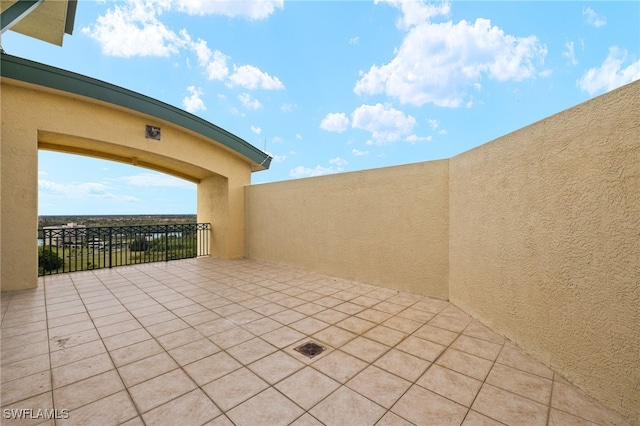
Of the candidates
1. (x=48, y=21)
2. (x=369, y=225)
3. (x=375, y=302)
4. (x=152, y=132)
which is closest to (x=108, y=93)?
(x=152, y=132)

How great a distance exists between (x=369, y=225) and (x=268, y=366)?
295cm

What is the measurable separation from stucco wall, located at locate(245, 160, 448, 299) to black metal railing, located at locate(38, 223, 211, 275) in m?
2.64

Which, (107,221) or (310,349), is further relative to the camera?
(107,221)

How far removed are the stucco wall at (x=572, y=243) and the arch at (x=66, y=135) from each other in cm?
611

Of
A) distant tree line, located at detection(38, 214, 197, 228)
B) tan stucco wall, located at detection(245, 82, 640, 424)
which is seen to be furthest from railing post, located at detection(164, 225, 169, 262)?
tan stucco wall, located at detection(245, 82, 640, 424)

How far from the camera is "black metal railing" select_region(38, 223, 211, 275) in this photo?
5207 millimetres

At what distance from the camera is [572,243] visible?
1.87m

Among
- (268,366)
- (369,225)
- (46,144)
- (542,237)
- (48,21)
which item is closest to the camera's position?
(268,366)

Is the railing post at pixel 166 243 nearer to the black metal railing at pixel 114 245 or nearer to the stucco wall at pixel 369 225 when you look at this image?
the black metal railing at pixel 114 245

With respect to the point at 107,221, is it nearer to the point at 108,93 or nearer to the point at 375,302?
the point at 108,93

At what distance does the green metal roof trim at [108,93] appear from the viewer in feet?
12.8

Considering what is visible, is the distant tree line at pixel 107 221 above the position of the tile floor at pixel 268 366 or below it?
above

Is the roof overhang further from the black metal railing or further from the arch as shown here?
the black metal railing

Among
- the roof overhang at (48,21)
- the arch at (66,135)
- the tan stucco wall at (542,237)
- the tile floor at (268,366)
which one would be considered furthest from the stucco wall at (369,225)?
the roof overhang at (48,21)
